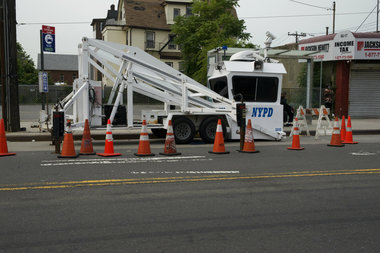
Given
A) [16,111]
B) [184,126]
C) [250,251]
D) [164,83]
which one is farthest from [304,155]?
[16,111]

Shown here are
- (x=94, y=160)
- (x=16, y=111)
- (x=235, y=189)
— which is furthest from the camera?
(x=16, y=111)

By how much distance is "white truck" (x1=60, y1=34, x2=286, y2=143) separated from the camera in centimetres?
1255

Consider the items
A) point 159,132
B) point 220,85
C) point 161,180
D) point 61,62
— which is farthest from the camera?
point 61,62

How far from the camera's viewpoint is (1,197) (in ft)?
19.6

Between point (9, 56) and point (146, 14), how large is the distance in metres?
37.3

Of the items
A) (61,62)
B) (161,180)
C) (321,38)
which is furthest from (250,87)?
(61,62)

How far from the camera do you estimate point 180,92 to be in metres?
13.4

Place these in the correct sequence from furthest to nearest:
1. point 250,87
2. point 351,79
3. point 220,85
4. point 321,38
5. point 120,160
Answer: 1. point 321,38
2. point 351,79
3. point 220,85
4. point 250,87
5. point 120,160

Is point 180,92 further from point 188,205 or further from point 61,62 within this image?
point 61,62

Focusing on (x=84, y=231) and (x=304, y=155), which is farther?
(x=304, y=155)

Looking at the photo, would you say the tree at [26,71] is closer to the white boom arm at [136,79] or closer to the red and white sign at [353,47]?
the red and white sign at [353,47]

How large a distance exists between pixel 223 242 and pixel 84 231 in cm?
148

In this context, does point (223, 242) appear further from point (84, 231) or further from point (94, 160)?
point (94, 160)

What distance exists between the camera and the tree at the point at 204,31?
109ft
